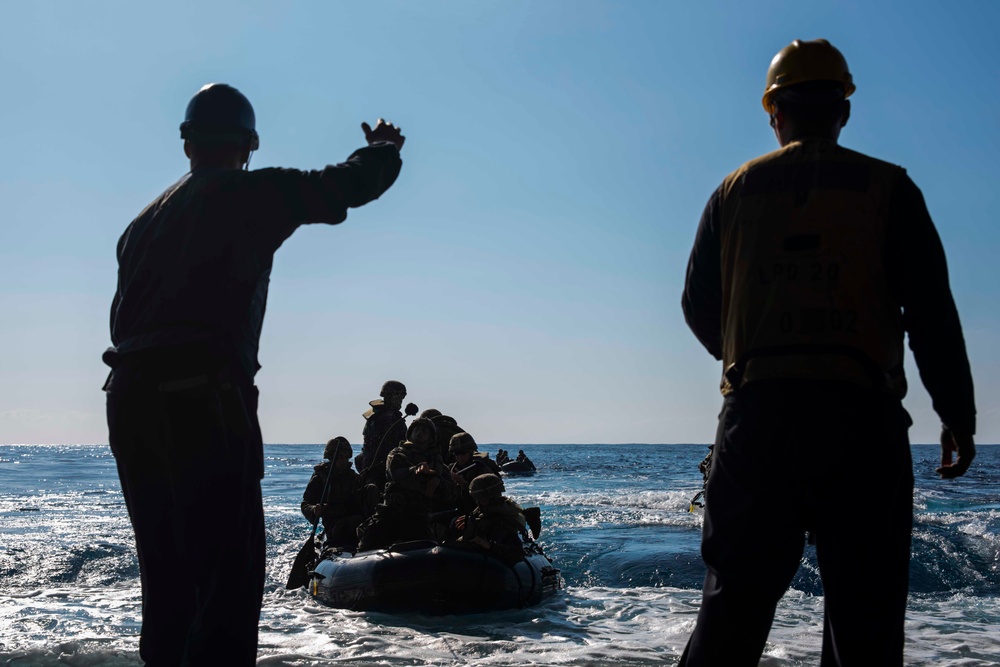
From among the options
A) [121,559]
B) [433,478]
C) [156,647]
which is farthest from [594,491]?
[156,647]

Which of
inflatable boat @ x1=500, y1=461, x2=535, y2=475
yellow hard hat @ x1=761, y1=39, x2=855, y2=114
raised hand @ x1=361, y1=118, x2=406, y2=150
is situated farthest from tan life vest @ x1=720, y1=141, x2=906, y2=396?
inflatable boat @ x1=500, y1=461, x2=535, y2=475

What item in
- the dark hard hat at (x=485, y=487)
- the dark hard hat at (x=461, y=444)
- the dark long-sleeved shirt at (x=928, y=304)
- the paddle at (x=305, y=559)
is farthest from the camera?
the paddle at (x=305, y=559)

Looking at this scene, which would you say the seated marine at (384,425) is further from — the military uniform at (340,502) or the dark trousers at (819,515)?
the dark trousers at (819,515)

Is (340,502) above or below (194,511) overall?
below

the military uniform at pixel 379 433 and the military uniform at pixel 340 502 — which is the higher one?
the military uniform at pixel 379 433

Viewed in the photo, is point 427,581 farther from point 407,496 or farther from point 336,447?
point 336,447

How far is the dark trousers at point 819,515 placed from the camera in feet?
7.57

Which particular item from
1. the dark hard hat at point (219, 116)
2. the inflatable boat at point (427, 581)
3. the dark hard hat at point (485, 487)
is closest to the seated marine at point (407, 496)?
the inflatable boat at point (427, 581)

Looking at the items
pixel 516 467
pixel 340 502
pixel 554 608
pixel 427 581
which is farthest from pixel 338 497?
pixel 516 467

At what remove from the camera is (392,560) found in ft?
31.3

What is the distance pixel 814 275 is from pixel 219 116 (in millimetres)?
1951

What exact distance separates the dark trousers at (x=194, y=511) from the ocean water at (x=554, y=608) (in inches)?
3.5

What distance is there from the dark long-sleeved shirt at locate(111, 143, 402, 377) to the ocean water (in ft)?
1.83

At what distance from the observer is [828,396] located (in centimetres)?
232
